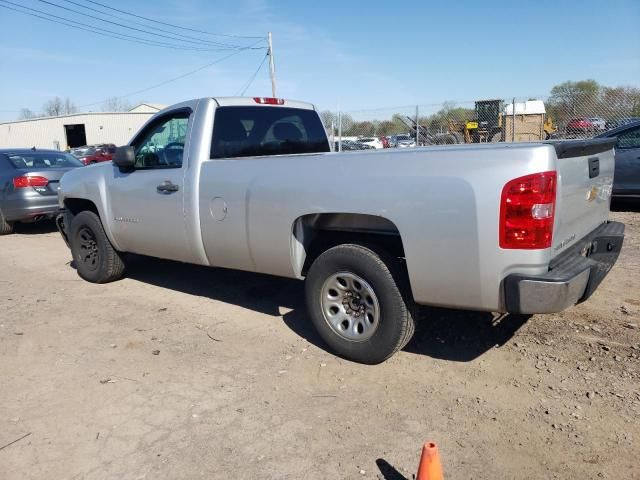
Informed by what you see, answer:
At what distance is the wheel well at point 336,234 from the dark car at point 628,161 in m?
6.56

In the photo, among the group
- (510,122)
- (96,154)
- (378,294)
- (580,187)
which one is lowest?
(378,294)

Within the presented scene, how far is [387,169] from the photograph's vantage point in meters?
3.32

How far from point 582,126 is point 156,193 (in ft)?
48.0

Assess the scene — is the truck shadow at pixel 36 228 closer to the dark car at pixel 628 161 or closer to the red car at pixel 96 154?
the dark car at pixel 628 161

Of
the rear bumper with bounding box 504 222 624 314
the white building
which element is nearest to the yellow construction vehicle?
the rear bumper with bounding box 504 222 624 314

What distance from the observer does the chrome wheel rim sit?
3623mm

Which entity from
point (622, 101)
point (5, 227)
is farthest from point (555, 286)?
point (622, 101)

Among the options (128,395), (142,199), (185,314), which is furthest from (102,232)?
(128,395)

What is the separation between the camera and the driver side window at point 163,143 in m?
4.87

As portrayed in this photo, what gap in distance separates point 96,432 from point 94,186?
335 cm

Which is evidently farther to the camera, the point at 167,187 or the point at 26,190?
the point at 26,190

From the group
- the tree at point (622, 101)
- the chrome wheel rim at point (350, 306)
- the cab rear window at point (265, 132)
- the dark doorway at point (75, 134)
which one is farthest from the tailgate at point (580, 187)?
the dark doorway at point (75, 134)

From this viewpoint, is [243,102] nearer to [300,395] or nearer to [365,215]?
[365,215]

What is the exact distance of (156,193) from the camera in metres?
4.93
